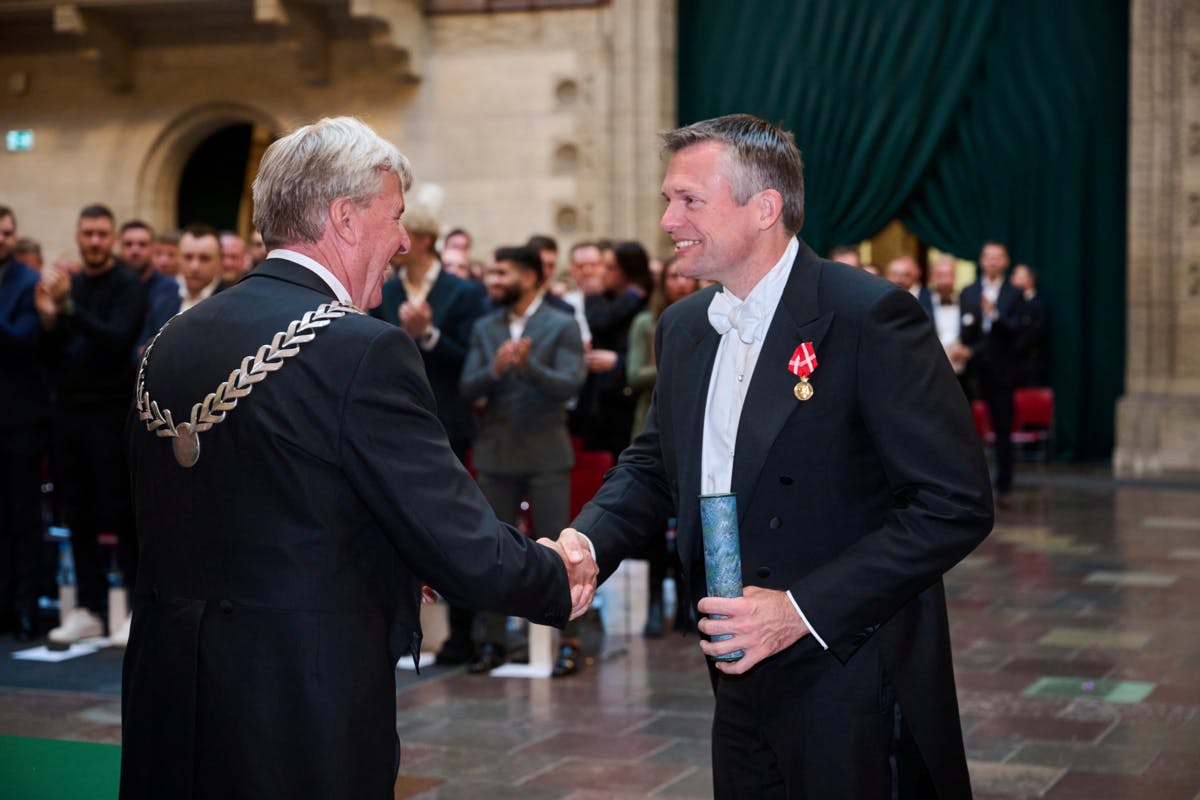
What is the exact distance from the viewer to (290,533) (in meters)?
2.75

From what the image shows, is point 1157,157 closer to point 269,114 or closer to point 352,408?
point 269,114

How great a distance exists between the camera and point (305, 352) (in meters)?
2.77

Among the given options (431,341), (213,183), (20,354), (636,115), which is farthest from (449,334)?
(213,183)

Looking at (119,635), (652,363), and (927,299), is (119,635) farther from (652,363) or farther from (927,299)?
(927,299)

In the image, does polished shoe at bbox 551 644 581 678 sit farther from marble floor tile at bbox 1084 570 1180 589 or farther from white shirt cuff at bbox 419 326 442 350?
marble floor tile at bbox 1084 570 1180 589

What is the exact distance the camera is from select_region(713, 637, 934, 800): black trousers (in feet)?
9.96

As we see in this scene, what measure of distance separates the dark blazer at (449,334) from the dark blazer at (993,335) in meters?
5.30

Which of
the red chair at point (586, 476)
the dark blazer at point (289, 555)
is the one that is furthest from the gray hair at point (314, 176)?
the red chair at point (586, 476)

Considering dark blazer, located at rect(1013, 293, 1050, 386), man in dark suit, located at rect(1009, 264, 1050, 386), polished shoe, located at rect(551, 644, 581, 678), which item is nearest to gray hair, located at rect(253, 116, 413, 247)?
polished shoe, located at rect(551, 644, 581, 678)

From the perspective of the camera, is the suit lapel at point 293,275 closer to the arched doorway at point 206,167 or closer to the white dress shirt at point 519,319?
the white dress shirt at point 519,319

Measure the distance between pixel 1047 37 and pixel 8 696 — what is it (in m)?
11.6

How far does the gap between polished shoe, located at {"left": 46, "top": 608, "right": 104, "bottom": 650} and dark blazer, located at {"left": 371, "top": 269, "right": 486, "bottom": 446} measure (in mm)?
1940

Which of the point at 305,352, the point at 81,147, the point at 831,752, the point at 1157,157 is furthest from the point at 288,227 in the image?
the point at 81,147

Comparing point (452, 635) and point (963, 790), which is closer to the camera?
point (963, 790)
